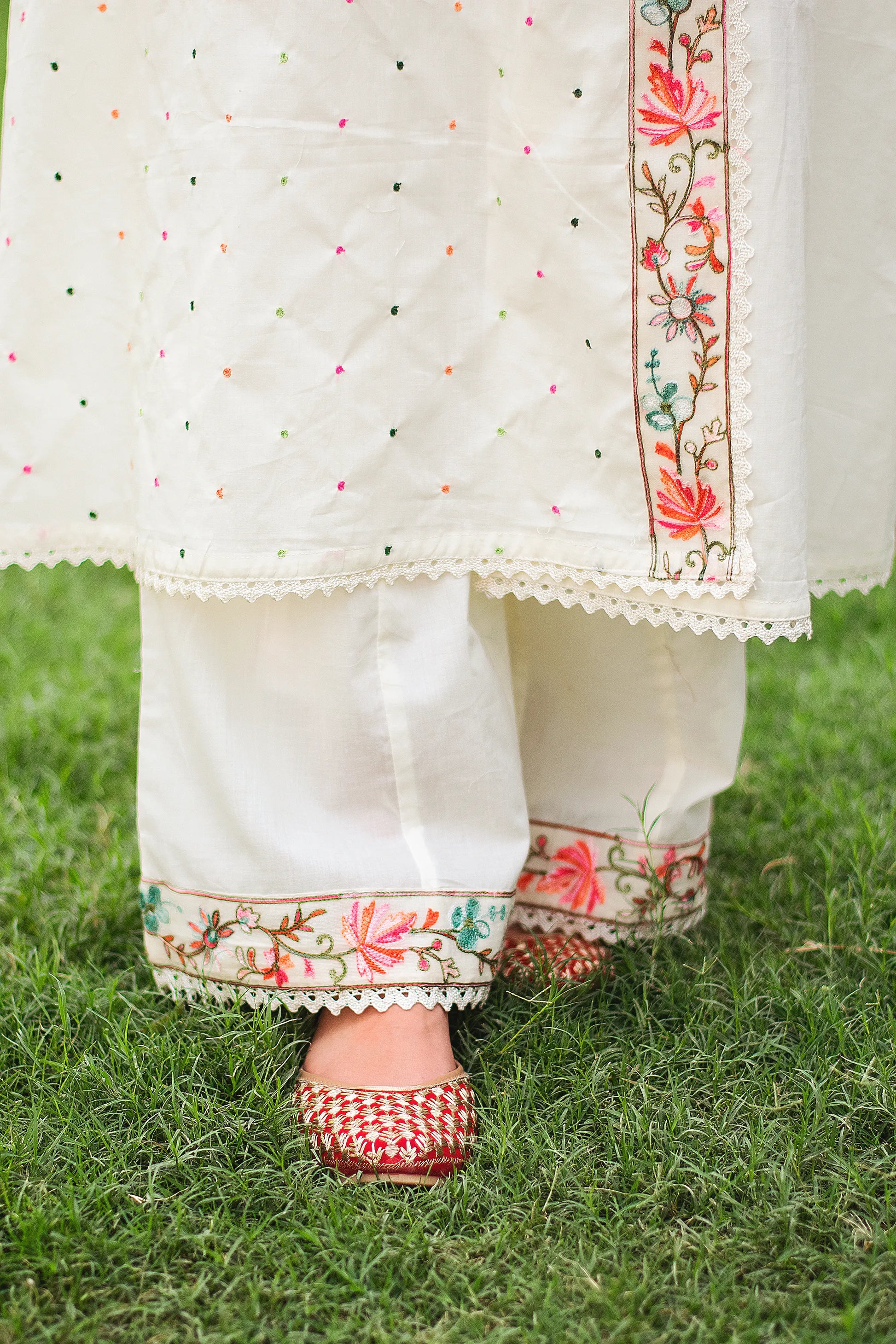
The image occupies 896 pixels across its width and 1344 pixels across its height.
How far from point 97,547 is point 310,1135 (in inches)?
22.2

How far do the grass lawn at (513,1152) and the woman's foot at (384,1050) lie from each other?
0.04 meters

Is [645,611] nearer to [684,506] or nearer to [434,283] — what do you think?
[684,506]

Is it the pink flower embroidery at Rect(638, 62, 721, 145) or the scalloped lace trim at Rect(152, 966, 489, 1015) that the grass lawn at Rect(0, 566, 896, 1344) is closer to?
the scalloped lace trim at Rect(152, 966, 489, 1015)

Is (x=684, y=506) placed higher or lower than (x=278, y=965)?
higher

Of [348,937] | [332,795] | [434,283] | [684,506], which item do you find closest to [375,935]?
[348,937]

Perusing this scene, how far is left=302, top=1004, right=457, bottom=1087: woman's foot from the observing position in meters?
1.04

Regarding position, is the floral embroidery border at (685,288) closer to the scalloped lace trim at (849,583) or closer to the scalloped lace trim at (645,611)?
the scalloped lace trim at (645,611)

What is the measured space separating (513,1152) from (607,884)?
1.18ft

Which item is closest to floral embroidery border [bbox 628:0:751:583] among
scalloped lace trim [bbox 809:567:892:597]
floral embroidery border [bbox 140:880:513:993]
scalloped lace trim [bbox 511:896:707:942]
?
scalloped lace trim [bbox 809:567:892:597]

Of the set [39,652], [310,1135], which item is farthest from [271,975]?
[39,652]

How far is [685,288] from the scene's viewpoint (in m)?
0.95

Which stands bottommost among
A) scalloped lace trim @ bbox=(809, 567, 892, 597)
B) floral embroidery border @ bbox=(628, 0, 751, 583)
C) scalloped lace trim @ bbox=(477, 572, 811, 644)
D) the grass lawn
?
the grass lawn

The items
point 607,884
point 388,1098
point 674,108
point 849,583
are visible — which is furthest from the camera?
point 607,884

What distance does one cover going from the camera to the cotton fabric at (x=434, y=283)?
916 millimetres
